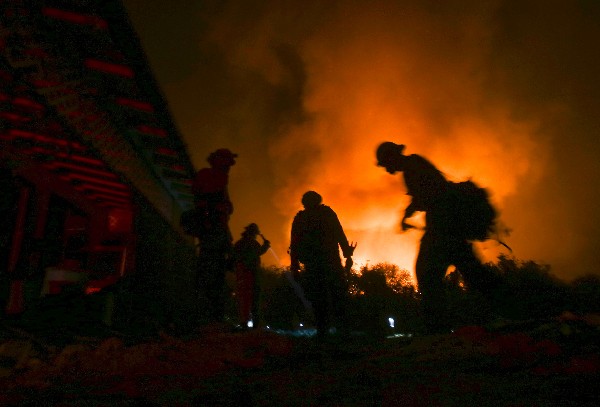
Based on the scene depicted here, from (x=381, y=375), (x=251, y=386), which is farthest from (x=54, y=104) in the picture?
(x=381, y=375)

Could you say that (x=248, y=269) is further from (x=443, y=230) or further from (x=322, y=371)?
(x=322, y=371)

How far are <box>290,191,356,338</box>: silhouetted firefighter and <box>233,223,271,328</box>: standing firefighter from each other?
9.42 ft

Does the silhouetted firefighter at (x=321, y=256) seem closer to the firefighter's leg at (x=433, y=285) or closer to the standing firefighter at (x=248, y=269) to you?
the firefighter's leg at (x=433, y=285)

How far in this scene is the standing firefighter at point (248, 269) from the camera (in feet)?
24.7

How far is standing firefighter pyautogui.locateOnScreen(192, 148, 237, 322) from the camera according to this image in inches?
181

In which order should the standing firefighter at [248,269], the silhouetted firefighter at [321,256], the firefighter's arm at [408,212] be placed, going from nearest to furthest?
the firefighter's arm at [408,212] < the silhouetted firefighter at [321,256] < the standing firefighter at [248,269]

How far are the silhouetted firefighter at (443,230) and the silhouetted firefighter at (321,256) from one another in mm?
1056

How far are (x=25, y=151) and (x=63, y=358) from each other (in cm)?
358

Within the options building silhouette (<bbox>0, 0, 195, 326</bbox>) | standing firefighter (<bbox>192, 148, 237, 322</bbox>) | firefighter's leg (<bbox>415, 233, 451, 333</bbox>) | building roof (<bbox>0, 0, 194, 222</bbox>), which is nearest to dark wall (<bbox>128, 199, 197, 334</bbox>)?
building silhouette (<bbox>0, 0, 195, 326</bbox>)

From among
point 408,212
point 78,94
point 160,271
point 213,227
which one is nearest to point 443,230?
point 408,212

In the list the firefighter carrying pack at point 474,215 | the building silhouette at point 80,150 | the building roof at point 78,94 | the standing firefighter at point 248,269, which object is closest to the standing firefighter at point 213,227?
the building silhouette at point 80,150

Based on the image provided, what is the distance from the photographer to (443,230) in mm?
3801

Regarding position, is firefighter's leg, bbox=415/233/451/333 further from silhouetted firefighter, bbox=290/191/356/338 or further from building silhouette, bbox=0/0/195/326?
building silhouette, bbox=0/0/195/326

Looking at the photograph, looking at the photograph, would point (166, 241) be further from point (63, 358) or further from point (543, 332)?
point (543, 332)
